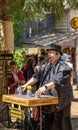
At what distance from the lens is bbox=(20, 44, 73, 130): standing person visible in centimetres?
723

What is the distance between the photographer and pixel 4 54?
1044cm

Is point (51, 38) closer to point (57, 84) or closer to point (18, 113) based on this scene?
point (18, 113)

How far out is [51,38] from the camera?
88.2 feet

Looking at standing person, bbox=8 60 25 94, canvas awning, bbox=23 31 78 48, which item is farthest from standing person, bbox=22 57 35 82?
canvas awning, bbox=23 31 78 48

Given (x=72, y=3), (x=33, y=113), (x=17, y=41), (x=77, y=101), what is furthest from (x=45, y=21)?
(x=33, y=113)

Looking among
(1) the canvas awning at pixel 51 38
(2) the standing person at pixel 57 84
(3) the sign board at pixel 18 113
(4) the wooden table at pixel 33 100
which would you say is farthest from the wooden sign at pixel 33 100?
(1) the canvas awning at pixel 51 38

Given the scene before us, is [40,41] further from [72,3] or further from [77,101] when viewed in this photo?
[72,3]

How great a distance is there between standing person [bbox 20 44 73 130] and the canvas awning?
16293mm

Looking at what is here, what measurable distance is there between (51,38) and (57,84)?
19830 mm

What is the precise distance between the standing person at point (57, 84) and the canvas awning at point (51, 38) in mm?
16293

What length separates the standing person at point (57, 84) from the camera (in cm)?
723

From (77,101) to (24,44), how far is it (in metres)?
13.2

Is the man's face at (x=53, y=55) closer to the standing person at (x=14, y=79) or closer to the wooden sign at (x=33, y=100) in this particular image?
the wooden sign at (x=33, y=100)

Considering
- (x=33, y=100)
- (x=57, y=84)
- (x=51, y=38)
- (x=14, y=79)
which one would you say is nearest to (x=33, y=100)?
(x=33, y=100)
